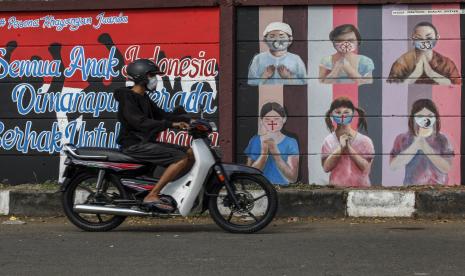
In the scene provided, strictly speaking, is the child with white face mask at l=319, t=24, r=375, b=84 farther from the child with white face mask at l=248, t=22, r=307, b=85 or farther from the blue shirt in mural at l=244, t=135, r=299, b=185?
the blue shirt in mural at l=244, t=135, r=299, b=185

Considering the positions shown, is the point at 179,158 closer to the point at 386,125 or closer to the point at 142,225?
the point at 142,225

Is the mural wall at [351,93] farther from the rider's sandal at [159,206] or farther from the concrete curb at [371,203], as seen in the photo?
the rider's sandal at [159,206]

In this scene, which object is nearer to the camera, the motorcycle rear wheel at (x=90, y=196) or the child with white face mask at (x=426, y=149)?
the motorcycle rear wheel at (x=90, y=196)

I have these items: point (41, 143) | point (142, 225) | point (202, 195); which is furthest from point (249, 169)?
point (41, 143)

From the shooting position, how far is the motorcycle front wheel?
6816 mm

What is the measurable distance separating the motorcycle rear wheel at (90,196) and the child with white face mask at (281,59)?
2.85 m

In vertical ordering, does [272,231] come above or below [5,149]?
below

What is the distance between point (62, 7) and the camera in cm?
899

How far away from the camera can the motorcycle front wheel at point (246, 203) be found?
6.82 metres

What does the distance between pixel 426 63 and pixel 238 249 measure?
4045 mm

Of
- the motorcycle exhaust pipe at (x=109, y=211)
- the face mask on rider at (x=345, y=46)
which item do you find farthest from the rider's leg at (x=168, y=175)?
the face mask on rider at (x=345, y=46)

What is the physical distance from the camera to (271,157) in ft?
29.1

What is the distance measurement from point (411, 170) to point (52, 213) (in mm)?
4624

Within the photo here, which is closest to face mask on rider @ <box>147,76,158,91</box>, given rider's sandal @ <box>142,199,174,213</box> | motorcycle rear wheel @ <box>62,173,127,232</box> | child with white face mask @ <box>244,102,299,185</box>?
motorcycle rear wheel @ <box>62,173,127,232</box>
